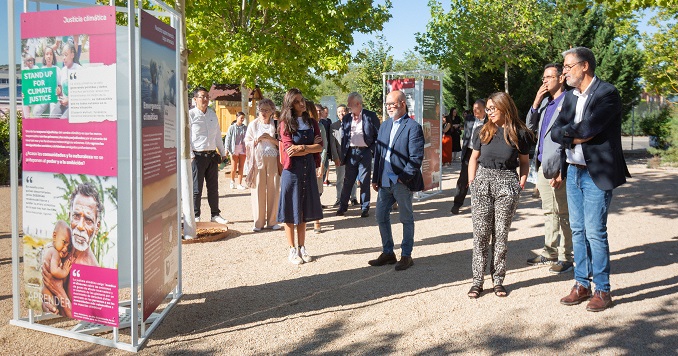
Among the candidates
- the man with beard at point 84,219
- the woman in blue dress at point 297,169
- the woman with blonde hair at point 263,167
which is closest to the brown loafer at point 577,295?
the woman in blue dress at point 297,169

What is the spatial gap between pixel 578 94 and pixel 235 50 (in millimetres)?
12490

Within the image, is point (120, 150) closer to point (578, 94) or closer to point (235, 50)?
point (578, 94)

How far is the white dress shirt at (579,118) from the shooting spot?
522cm

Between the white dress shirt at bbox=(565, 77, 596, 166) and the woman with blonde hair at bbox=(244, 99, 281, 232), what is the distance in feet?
15.1

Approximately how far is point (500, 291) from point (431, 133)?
7.41 meters

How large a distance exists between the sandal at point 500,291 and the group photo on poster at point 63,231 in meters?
3.32

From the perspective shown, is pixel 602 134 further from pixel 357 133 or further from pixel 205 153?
pixel 205 153

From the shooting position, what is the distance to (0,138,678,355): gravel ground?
443 cm

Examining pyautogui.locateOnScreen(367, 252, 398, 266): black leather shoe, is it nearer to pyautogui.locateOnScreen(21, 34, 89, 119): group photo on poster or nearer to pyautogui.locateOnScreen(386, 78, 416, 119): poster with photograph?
pyautogui.locateOnScreen(21, 34, 89, 119): group photo on poster

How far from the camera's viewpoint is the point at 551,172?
5.85 metres

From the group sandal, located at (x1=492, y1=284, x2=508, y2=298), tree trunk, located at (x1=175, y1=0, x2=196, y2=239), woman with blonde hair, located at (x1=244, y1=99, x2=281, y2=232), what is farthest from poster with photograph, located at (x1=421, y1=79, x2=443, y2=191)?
sandal, located at (x1=492, y1=284, x2=508, y2=298)

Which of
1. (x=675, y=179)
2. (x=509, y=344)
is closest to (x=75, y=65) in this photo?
(x=509, y=344)

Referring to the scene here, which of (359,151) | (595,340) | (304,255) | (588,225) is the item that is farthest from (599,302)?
(359,151)

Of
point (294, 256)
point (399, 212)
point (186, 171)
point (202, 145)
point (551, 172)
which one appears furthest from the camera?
point (202, 145)
